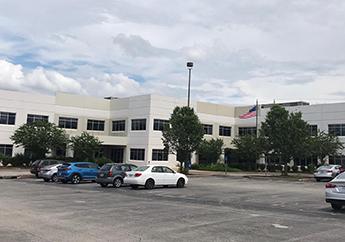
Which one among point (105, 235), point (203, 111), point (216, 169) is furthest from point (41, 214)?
point (203, 111)

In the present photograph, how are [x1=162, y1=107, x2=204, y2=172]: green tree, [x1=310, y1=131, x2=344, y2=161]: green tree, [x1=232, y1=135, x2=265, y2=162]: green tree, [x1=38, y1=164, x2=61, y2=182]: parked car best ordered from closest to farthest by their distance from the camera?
[x1=38, y1=164, x2=61, y2=182]: parked car < [x1=162, y1=107, x2=204, y2=172]: green tree < [x1=310, y1=131, x2=344, y2=161]: green tree < [x1=232, y1=135, x2=265, y2=162]: green tree

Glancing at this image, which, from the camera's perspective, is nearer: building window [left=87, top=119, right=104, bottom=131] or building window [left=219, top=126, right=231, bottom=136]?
building window [left=87, top=119, right=104, bottom=131]

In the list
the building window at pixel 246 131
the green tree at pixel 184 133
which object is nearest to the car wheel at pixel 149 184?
the green tree at pixel 184 133

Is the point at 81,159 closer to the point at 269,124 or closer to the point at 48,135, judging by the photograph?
the point at 48,135

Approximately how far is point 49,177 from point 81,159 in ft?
69.0

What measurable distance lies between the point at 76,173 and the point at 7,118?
29.2 meters

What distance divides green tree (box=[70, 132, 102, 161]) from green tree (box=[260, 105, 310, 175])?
21.0 metres

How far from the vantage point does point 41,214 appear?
12.4 m

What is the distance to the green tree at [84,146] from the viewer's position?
164 ft

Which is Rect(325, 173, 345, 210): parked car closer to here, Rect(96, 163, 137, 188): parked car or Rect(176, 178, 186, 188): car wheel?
Rect(176, 178, 186, 188): car wheel

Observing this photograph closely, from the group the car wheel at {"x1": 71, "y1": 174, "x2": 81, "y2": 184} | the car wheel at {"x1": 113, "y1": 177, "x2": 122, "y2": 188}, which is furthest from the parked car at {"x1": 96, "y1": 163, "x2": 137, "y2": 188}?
the car wheel at {"x1": 71, "y1": 174, "x2": 81, "y2": 184}

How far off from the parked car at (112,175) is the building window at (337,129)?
3874 centimetres

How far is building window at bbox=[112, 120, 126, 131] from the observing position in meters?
60.4

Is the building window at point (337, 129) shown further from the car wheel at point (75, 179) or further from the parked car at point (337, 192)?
the parked car at point (337, 192)
